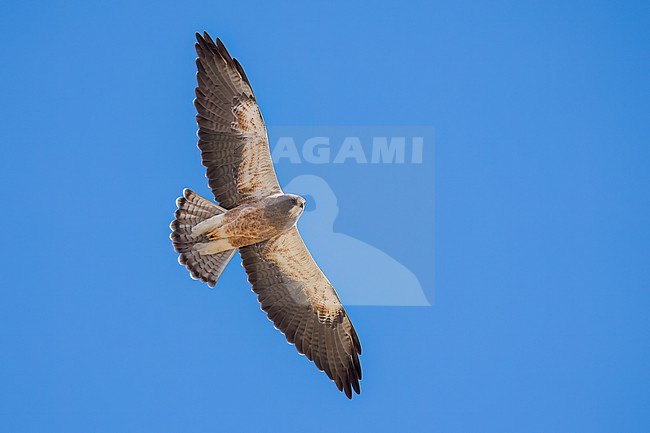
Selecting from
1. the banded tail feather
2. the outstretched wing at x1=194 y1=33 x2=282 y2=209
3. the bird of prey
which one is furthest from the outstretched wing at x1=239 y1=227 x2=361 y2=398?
the outstretched wing at x1=194 y1=33 x2=282 y2=209

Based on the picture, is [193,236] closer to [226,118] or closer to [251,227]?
[251,227]

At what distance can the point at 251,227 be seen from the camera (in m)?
7.57

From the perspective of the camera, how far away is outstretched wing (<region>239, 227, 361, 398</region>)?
314 inches

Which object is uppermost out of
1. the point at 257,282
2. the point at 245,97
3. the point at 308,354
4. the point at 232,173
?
the point at 245,97

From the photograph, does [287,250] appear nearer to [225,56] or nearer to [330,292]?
[330,292]

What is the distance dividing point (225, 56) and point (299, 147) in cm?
166

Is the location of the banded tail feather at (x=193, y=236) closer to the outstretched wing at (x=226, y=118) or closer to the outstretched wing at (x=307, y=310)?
the outstretched wing at (x=226, y=118)

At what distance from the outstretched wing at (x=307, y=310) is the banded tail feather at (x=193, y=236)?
0.35 meters

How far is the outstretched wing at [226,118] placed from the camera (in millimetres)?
7598

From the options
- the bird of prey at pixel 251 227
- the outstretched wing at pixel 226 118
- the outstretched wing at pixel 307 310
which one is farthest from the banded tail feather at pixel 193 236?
the outstretched wing at pixel 307 310

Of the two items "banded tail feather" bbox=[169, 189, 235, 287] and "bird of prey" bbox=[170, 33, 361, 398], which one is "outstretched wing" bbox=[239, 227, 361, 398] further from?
"banded tail feather" bbox=[169, 189, 235, 287]

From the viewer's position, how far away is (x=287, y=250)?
7.88 m

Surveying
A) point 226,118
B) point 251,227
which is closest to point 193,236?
point 251,227

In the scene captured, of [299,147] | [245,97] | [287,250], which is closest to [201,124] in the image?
[245,97]
